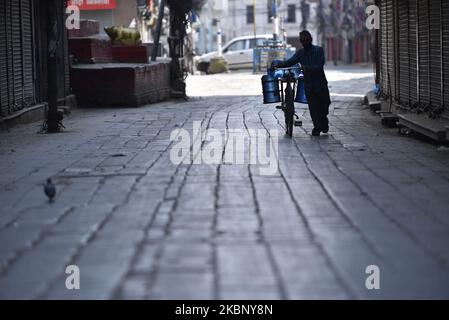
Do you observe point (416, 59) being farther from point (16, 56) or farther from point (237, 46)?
point (237, 46)

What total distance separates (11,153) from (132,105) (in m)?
10.0

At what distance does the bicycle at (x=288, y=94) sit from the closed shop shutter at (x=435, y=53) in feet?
6.65

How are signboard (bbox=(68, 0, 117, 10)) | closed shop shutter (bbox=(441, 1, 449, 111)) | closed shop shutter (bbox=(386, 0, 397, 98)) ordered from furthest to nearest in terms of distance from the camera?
signboard (bbox=(68, 0, 117, 10)), closed shop shutter (bbox=(386, 0, 397, 98)), closed shop shutter (bbox=(441, 1, 449, 111))

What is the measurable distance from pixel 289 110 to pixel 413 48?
3.73 m

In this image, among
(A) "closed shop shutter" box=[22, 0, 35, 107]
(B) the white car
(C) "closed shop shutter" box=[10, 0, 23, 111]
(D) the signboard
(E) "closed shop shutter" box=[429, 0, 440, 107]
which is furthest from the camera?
(B) the white car

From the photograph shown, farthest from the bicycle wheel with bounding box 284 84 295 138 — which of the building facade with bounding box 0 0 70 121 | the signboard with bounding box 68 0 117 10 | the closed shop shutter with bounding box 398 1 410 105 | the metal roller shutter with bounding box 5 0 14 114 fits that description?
the signboard with bounding box 68 0 117 10

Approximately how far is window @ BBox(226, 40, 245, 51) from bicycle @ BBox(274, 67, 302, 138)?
35657mm

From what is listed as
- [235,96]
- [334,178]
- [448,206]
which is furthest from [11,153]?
[235,96]

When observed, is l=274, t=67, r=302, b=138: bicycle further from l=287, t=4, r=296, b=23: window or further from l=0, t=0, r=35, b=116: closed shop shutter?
l=287, t=4, r=296, b=23: window

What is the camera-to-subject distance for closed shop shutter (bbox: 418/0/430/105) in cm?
1662

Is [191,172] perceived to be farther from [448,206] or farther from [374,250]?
[374,250]

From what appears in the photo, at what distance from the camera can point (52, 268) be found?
6.38 meters

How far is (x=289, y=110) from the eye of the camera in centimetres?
1555

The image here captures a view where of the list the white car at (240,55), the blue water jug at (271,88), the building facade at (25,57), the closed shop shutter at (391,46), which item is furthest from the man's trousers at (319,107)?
the white car at (240,55)
